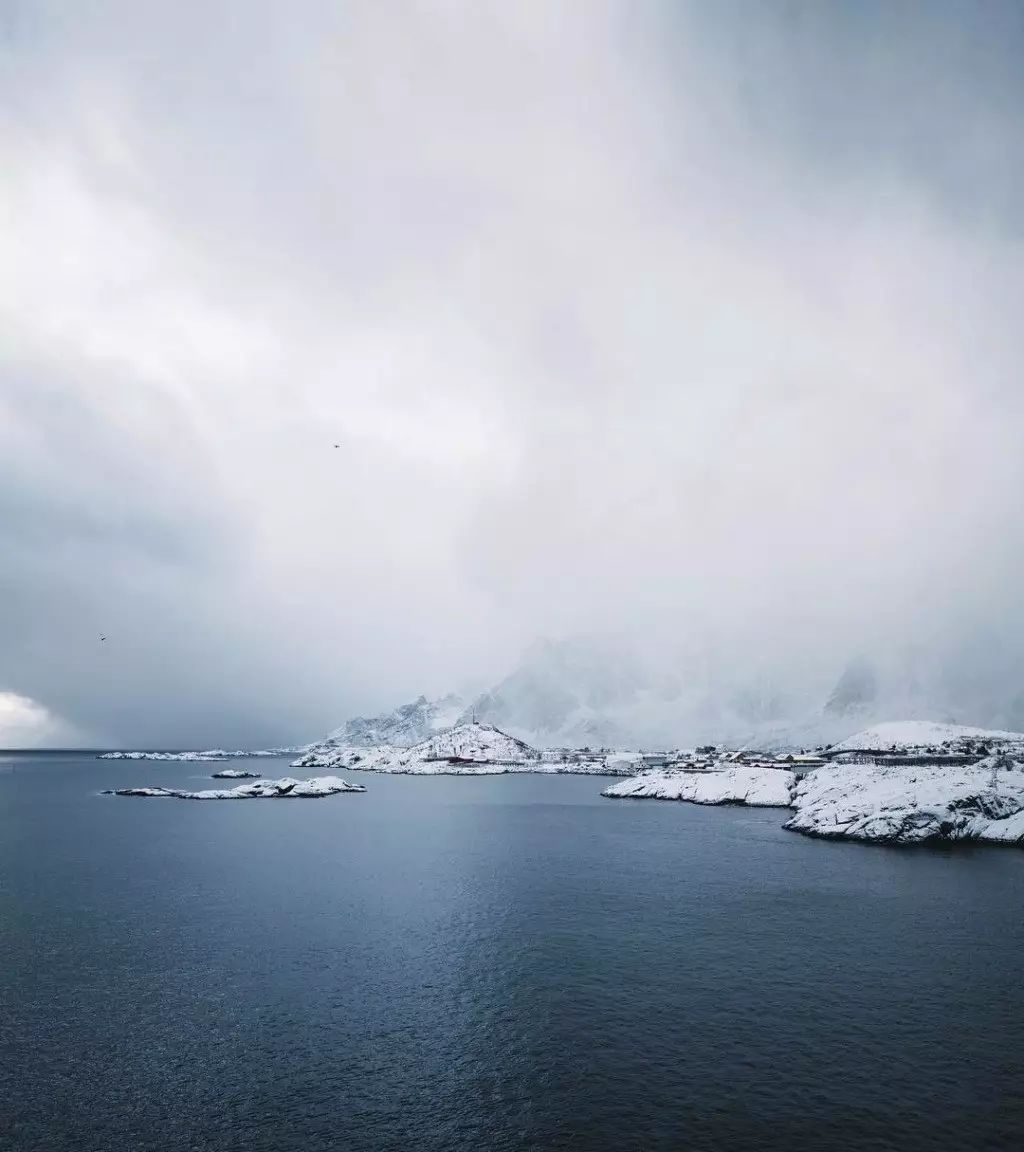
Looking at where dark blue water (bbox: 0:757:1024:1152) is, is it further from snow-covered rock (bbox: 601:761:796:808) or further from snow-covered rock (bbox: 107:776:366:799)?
snow-covered rock (bbox: 107:776:366:799)

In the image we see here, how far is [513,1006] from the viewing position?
37625mm

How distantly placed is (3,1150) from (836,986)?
42.2m

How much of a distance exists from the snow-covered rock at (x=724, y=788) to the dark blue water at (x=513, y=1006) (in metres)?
74.5

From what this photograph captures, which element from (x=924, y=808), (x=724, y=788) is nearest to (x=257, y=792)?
(x=724, y=788)

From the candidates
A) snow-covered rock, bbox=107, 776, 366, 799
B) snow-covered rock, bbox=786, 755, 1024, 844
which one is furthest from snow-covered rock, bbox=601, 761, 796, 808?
snow-covered rock, bbox=107, 776, 366, 799

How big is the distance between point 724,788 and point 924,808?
67.2 meters

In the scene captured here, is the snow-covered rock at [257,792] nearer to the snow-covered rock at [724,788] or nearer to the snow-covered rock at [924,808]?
the snow-covered rock at [724,788]

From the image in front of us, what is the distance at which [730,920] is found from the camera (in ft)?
175

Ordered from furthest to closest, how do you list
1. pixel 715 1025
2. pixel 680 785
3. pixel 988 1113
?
pixel 680 785 < pixel 715 1025 < pixel 988 1113

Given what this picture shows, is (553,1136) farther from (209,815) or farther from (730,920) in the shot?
(209,815)

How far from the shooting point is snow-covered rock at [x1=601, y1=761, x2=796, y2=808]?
151m

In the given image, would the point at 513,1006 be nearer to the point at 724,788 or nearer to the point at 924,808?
the point at 924,808

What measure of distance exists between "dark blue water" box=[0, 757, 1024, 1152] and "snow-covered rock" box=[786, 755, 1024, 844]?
14.6 m

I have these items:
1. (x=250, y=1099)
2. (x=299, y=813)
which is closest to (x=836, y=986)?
(x=250, y=1099)
